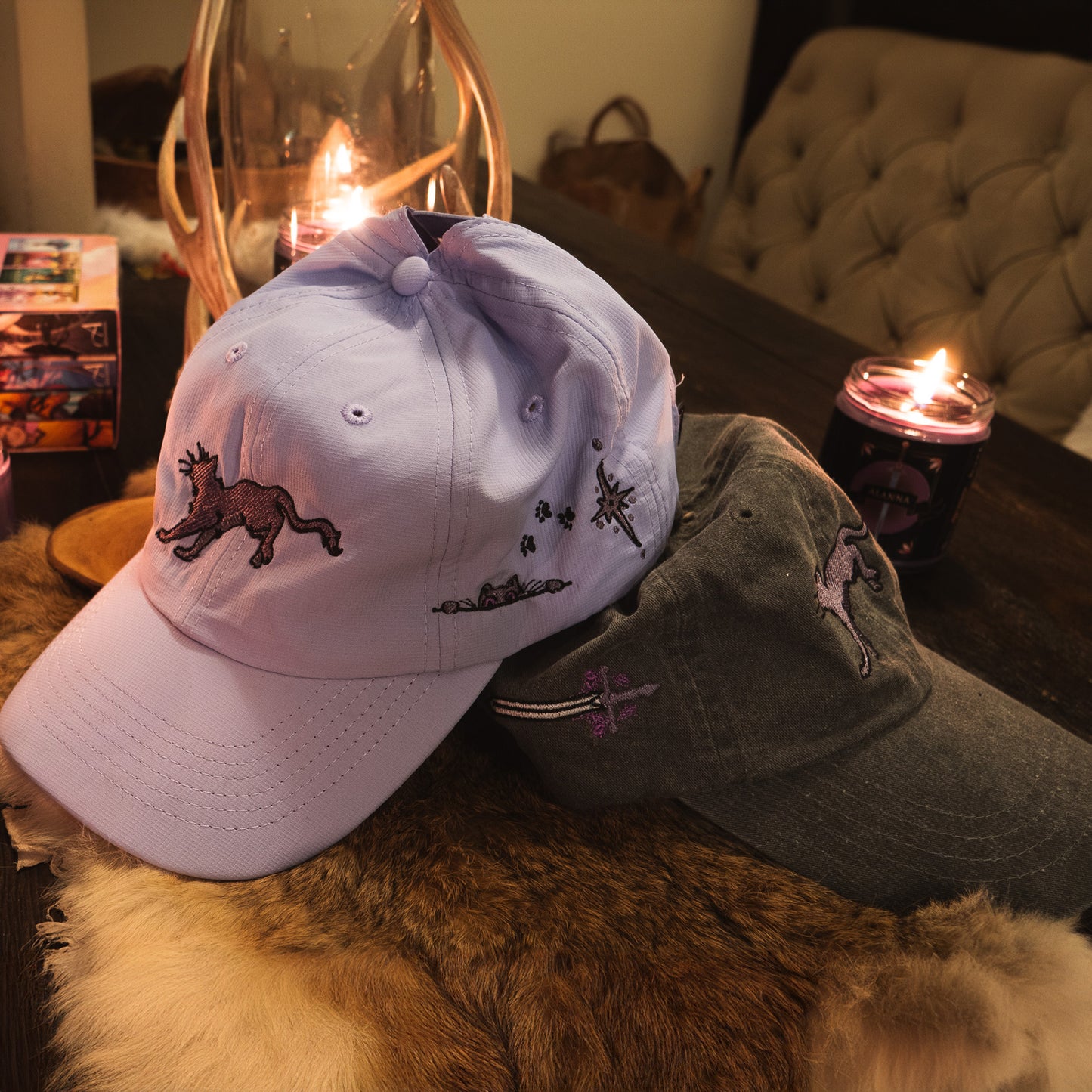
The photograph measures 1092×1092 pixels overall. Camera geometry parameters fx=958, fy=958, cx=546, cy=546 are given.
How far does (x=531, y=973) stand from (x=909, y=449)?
0.40 metres

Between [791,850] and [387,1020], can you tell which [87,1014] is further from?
[791,850]

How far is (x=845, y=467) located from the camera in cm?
62

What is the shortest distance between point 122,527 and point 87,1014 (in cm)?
31

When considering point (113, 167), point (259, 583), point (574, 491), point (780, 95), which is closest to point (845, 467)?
point (574, 491)

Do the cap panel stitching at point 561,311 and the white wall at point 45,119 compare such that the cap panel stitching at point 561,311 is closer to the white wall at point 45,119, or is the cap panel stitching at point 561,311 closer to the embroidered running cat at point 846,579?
the embroidered running cat at point 846,579

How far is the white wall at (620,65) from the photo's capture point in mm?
1879

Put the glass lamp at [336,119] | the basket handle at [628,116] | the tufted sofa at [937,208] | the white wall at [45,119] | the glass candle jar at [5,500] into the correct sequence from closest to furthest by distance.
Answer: the glass candle jar at [5,500]
the glass lamp at [336,119]
the white wall at [45,119]
the tufted sofa at [937,208]
the basket handle at [628,116]

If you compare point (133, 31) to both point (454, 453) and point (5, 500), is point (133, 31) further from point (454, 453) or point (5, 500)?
point (454, 453)

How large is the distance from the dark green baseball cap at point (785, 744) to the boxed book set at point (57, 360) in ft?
1.44

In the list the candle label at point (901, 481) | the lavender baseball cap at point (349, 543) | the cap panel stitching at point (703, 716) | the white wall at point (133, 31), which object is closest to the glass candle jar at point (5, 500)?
A: the lavender baseball cap at point (349, 543)

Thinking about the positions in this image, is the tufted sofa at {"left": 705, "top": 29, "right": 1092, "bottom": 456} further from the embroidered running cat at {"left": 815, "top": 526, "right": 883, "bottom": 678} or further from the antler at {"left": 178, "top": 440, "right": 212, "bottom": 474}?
the antler at {"left": 178, "top": 440, "right": 212, "bottom": 474}

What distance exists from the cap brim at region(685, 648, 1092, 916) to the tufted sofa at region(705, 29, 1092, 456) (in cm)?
91

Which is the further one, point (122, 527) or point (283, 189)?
point (283, 189)

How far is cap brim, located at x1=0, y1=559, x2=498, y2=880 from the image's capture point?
Result: 400 millimetres
